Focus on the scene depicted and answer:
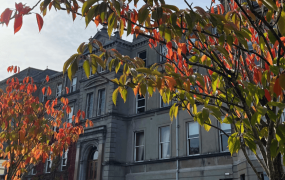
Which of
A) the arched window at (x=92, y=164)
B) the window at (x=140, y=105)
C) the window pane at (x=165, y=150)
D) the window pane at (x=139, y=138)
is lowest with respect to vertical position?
the arched window at (x=92, y=164)

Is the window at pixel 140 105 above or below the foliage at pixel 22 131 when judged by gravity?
above

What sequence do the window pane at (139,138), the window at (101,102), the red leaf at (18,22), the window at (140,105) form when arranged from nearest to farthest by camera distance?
1. the red leaf at (18,22)
2. the window pane at (139,138)
3. the window at (140,105)
4. the window at (101,102)

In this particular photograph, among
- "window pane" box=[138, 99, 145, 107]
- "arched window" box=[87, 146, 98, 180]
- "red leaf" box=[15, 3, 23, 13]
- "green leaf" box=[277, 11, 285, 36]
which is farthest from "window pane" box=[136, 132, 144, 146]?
"green leaf" box=[277, 11, 285, 36]

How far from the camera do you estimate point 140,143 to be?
2264 centimetres

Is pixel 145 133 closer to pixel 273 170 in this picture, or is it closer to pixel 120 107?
pixel 120 107

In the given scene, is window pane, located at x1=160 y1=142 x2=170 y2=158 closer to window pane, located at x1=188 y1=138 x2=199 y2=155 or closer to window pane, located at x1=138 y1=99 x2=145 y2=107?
window pane, located at x1=188 y1=138 x2=199 y2=155

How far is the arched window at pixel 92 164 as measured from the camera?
2344 centimetres

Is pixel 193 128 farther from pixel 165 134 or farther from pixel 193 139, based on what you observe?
pixel 165 134

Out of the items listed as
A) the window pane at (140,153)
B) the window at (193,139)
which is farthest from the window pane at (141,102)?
the window at (193,139)

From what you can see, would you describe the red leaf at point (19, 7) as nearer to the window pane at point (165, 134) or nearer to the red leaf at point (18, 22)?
the red leaf at point (18, 22)

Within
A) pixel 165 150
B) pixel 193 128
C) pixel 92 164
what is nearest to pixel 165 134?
pixel 165 150

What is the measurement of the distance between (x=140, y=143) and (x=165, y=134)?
8.52 ft

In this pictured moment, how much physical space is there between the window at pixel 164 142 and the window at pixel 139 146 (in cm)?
189

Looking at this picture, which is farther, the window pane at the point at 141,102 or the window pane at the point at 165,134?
the window pane at the point at 141,102
